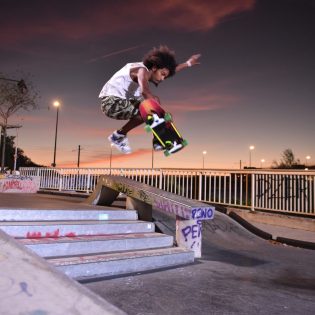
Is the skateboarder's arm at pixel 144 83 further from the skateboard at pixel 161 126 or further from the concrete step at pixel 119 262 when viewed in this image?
the concrete step at pixel 119 262

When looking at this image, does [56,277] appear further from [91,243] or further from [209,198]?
[209,198]

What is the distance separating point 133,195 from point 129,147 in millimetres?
1557

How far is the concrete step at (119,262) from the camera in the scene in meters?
4.13

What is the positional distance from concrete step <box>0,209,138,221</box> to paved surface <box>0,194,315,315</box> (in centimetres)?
70

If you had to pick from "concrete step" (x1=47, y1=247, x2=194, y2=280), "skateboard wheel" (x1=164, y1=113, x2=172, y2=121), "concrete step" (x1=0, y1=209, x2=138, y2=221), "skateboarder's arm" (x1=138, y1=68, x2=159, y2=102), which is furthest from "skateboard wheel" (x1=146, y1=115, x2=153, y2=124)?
"concrete step" (x1=47, y1=247, x2=194, y2=280)

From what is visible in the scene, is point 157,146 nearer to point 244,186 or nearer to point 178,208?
point 178,208

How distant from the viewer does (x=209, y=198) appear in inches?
453

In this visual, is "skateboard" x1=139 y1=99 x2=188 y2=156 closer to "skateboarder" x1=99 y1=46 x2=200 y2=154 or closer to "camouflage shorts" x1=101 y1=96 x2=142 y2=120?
"skateboarder" x1=99 y1=46 x2=200 y2=154

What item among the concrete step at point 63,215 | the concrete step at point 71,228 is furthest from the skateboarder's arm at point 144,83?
the concrete step at point 71,228

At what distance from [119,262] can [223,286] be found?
1313mm

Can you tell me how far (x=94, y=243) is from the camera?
15.7 feet

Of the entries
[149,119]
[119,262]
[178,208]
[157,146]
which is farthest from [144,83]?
[119,262]

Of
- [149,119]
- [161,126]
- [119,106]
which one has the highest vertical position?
[119,106]

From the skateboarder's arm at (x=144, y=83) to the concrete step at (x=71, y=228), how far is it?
2.24 meters
